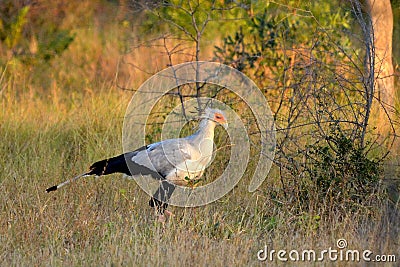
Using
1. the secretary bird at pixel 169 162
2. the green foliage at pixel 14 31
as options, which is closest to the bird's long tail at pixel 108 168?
the secretary bird at pixel 169 162

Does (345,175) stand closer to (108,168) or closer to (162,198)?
(162,198)

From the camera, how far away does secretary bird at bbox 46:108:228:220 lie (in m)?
5.93

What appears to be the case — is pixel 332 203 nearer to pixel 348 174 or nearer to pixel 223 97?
pixel 348 174

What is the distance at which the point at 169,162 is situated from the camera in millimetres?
6008

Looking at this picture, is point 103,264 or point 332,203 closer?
point 103,264

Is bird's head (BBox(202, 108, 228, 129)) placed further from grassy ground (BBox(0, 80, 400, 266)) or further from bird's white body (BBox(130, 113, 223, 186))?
grassy ground (BBox(0, 80, 400, 266))

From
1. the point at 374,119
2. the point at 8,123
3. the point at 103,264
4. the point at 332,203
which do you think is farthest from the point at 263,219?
the point at 8,123

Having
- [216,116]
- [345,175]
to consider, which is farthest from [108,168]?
[345,175]

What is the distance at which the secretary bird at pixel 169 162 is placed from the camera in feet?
19.5

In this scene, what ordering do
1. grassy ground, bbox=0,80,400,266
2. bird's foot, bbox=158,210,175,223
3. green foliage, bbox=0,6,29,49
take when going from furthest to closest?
green foliage, bbox=0,6,29,49
bird's foot, bbox=158,210,175,223
grassy ground, bbox=0,80,400,266

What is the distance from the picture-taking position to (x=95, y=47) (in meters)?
12.6

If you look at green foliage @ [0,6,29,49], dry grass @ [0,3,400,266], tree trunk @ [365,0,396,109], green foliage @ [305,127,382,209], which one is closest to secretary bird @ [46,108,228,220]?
dry grass @ [0,3,400,266]

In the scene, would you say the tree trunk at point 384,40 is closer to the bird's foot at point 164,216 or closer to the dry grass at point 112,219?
the dry grass at point 112,219

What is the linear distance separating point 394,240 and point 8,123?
16.5 ft
